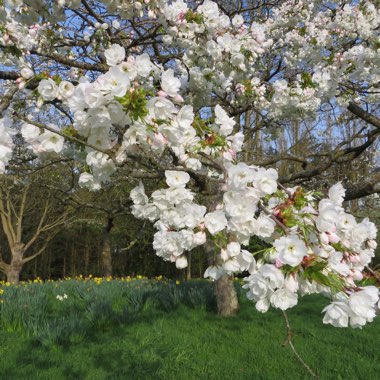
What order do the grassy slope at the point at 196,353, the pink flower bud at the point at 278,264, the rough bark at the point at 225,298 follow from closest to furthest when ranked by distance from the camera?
the pink flower bud at the point at 278,264 → the grassy slope at the point at 196,353 → the rough bark at the point at 225,298

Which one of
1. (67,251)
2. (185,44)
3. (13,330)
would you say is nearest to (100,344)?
(13,330)

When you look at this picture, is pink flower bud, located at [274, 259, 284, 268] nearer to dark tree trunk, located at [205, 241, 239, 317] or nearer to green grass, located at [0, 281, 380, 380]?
green grass, located at [0, 281, 380, 380]

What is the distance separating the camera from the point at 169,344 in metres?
4.15

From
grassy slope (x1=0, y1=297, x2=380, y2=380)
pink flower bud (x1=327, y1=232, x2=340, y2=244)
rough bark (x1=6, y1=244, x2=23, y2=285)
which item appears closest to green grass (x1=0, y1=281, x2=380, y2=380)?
grassy slope (x1=0, y1=297, x2=380, y2=380)

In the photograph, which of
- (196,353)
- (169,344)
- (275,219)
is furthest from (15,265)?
(275,219)

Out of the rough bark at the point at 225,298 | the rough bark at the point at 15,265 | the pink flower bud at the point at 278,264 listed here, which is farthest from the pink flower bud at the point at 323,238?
the rough bark at the point at 15,265

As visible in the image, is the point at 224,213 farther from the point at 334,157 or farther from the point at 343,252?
the point at 334,157

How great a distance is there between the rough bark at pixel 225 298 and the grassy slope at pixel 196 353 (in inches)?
19.9

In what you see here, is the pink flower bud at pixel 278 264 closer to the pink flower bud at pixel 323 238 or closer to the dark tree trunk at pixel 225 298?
the pink flower bud at pixel 323 238

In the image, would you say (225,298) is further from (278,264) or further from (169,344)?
(278,264)

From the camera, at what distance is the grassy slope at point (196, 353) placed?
340 cm

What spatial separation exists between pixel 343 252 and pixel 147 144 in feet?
2.35

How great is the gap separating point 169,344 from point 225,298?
177cm

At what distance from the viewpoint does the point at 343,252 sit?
1.28 m
